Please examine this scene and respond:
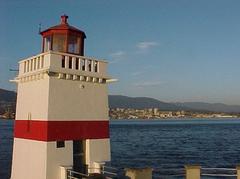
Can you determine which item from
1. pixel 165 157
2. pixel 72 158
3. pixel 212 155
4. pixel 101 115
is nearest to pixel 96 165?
pixel 72 158

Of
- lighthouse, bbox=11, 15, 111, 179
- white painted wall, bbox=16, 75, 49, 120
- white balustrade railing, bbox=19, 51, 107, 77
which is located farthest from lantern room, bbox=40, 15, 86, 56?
white painted wall, bbox=16, 75, 49, 120

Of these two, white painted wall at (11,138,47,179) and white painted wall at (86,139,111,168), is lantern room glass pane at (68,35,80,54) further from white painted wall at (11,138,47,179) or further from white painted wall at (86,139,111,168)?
white painted wall at (11,138,47,179)

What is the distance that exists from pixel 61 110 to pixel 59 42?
2.57m

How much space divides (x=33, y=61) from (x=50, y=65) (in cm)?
128

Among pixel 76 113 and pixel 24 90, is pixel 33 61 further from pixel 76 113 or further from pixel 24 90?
pixel 76 113

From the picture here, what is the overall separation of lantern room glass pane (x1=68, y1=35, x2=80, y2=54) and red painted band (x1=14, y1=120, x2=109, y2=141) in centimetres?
267

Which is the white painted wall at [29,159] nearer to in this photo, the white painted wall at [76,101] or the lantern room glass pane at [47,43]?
the white painted wall at [76,101]

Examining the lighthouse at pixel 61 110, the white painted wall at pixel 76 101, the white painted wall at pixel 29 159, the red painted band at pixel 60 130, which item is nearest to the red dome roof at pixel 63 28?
the lighthouse at pixel 61 110

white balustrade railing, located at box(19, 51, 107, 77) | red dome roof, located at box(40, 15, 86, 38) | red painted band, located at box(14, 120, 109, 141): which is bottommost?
red painted band, located at box(14, 120, 109, 141)

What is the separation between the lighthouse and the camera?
10.7 meters

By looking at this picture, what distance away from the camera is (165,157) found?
36469mm

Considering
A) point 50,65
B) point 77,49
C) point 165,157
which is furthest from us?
point 165,157

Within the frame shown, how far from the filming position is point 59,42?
11711 mm

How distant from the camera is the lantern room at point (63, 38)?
11609 millimetres
